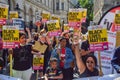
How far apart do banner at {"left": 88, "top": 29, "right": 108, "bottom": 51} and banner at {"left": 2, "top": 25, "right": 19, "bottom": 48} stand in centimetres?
218

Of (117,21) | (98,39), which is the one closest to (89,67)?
(98,39)

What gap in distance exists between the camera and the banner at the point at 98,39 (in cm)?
914

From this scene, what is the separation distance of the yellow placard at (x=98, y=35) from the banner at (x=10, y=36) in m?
2.18

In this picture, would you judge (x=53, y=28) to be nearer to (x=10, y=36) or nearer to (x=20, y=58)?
(x=20, y=58)

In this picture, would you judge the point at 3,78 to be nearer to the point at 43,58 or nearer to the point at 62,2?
the point at 43,58

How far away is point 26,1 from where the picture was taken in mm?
63219

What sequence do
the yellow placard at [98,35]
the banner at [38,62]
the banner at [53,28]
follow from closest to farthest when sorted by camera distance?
the yellow placard at [98,35] < the banner at [38,62] < the banner at [53,28]

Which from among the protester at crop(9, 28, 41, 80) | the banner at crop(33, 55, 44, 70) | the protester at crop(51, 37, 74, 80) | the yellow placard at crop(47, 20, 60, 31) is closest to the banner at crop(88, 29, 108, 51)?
the protester at crop(51, 37, 74, 80)

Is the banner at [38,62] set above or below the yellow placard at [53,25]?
below

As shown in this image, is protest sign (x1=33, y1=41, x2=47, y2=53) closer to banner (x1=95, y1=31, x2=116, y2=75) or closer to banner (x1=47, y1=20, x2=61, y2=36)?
banner (x1=47, y1=20, x2=61, y2=36)

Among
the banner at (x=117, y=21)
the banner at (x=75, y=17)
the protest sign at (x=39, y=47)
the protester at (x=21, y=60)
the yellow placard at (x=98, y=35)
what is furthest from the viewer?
the banner at (x=75, y=17)

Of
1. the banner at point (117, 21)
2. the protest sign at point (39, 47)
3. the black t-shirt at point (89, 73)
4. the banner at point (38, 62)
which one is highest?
the banner at point (117, 21)

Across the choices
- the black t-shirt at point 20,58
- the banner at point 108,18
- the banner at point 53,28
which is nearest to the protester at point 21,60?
the black t-shirt at point 20,58

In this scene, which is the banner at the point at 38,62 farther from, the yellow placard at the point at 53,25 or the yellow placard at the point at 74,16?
the yellow placard at the point at 74,16
